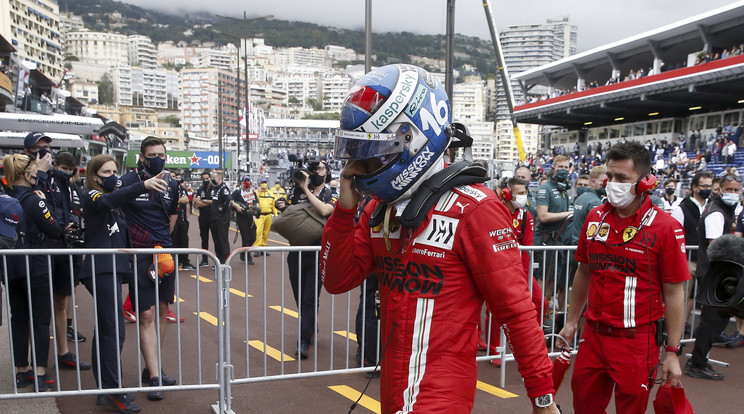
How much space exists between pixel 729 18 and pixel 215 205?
114 feet

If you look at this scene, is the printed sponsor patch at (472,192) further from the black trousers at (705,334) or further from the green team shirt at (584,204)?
the green team shirt at (584,204)

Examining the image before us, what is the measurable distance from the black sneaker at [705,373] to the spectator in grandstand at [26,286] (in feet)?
18.8

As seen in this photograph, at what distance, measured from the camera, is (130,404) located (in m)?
4.43

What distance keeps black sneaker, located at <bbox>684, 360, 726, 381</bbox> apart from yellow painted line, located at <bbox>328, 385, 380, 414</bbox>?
309 centimetres

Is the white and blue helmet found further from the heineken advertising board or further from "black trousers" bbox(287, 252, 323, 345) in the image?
the heineken advertising board

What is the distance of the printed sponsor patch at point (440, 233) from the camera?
84.4 inches

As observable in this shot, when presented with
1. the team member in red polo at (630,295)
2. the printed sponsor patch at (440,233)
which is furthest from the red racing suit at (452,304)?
the team member in red polo at (630,295)

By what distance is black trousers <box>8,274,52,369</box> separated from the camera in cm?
474

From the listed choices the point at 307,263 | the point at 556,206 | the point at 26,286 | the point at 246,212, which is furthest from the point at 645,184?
the point at 246,212

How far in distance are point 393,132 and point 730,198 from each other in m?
5.48

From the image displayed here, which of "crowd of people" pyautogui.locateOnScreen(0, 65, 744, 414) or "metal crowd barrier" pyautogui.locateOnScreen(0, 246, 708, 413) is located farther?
"metal crowd barrier" pyautogui.locateOnScreen(0, 246, 708, 413)

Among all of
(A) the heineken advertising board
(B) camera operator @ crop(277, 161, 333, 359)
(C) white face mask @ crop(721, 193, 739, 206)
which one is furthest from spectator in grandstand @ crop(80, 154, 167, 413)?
(A) the heineken advertising board

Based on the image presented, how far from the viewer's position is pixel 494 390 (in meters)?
5.05

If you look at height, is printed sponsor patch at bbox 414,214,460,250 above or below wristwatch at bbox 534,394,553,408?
above
